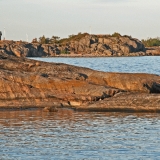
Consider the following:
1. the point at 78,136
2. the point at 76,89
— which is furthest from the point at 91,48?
the point at 78,136

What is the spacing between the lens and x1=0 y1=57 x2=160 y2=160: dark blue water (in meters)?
18.1

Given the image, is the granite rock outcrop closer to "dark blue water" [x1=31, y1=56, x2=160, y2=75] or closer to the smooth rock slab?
"dark blue water" [x1=31, y1=56, x2=160, y2=75]

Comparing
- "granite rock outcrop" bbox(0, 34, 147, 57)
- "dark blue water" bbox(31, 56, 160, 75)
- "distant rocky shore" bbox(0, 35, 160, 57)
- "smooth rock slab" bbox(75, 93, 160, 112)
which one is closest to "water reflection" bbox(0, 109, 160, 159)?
"smooth rock slab" bbox(75, 93, 160, 112)

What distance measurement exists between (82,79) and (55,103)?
2654 mm

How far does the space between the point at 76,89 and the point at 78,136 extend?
32.9ft

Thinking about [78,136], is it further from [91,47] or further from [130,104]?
[91,47]

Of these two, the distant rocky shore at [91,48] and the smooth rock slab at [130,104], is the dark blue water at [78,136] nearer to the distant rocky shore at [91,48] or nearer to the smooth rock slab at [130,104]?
the smooth rock slab at [130,104]

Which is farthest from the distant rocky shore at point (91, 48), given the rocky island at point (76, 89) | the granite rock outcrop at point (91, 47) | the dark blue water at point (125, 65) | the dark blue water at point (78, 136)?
the dark blue water at point (78, 136)

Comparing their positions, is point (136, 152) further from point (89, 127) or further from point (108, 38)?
point (108, 38)

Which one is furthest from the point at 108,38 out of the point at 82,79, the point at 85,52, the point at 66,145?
the point at 66,145

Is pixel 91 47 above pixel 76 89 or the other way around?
above

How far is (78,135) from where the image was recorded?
2159 cm

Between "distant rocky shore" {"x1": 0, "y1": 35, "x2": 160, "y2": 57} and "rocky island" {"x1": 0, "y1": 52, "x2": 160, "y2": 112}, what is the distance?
139 m

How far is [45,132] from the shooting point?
22.3 metres
